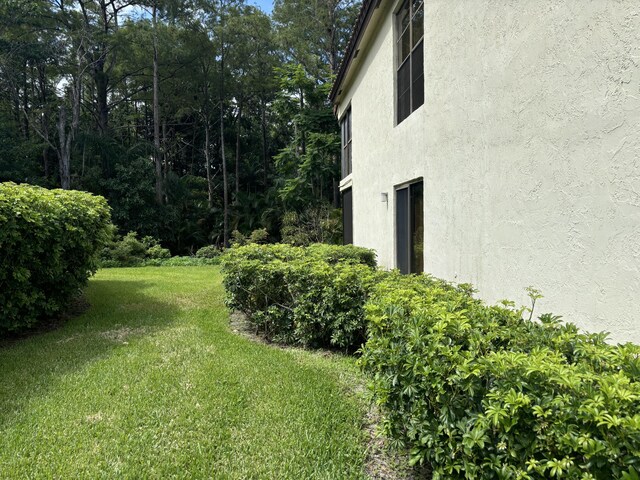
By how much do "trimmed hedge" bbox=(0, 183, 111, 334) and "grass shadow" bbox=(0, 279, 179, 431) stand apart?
46 cm

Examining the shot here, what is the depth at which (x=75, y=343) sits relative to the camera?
549 cm

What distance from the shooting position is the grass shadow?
158 inches

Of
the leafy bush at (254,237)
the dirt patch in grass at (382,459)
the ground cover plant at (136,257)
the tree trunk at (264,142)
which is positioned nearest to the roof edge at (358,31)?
the dirt patch in grass at (382,459)

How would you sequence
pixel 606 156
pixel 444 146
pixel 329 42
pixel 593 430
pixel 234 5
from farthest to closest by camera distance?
pixel 234 5
pixel 329 42
pixel 444 146
pixel 606 156
pixel 593 430

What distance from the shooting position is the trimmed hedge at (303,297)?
513 cm

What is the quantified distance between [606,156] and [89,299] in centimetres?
881

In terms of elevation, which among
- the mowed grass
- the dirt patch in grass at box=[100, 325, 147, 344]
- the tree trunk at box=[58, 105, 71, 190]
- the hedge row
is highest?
the tree trunk at box=[58, 105, 71, 190]

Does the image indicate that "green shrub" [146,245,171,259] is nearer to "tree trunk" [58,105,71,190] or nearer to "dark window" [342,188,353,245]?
"tree trunk" [58,105,71,190]

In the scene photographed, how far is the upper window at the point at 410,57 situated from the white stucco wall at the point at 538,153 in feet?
1.88

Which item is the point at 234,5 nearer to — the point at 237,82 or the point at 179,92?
the point at 237,82

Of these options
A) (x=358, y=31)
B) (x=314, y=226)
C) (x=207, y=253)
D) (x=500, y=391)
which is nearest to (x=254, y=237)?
(x=207, y=253)

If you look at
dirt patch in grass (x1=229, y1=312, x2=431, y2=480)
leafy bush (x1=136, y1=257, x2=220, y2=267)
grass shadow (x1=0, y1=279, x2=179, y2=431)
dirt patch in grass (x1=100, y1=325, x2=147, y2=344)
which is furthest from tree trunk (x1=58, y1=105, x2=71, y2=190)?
dirt patch in grass (x1=229, y1=312, x2=431, y2=480)

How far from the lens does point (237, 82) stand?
2648cm

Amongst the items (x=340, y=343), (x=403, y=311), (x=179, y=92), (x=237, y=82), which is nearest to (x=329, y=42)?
(x=237, y=82)
